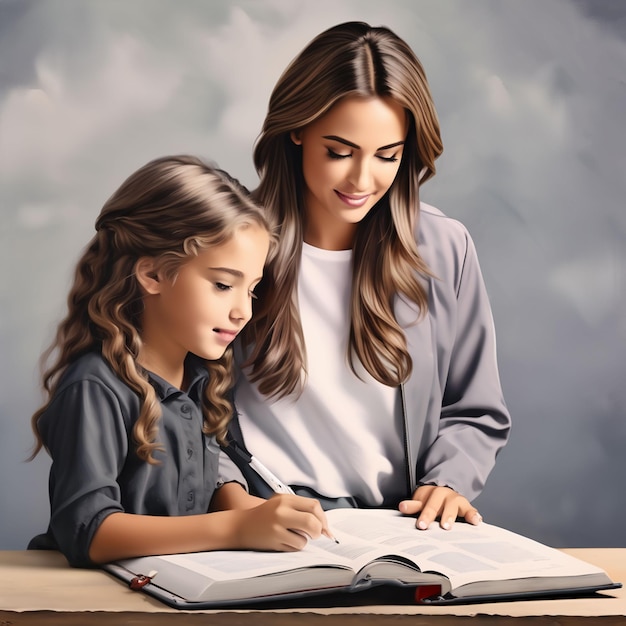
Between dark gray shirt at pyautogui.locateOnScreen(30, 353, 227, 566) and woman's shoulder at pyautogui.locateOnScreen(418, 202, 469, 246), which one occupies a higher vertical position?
woman's shoulder at pyautogui.locateOnScreen(418, 202, 469, 246)

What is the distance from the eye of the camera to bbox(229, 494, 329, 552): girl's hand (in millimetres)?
1373

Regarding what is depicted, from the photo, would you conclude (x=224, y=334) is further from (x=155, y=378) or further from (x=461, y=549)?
(x=461, y=549)

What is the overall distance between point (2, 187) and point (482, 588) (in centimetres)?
174

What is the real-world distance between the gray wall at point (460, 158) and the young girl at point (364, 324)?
2.78 ft

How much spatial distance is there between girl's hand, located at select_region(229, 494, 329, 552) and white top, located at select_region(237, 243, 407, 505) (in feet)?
1.19

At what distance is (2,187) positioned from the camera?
2631mm

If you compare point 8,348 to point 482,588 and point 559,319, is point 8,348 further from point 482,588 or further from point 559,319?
point 482,588

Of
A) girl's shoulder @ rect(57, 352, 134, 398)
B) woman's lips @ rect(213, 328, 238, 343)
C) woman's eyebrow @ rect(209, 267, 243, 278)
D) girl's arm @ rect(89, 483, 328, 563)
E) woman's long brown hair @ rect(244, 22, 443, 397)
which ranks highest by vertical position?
woman's long brown hair @ rect(244, 22, 443, 397)

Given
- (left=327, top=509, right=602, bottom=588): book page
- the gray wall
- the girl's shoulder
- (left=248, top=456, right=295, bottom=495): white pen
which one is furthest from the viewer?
the gray wall

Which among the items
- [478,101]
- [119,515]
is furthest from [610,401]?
[119,515]

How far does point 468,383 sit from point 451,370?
0.04 m

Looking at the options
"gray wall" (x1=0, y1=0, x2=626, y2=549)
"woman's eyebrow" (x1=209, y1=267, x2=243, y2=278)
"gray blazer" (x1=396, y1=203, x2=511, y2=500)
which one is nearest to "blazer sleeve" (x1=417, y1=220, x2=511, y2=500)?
"gray blazer" (x1=396, y1=203, x2=511, y2=500)

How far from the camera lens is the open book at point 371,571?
125 centimetres

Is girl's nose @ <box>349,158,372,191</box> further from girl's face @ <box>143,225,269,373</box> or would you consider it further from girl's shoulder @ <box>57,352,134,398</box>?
girl's shoulder @ <box>57,352,134,398</box>
